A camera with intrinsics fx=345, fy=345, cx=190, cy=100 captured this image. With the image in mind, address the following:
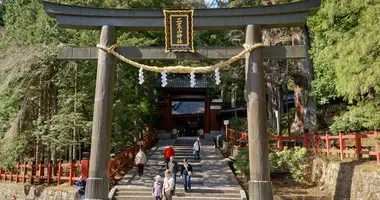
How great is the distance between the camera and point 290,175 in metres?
13.5

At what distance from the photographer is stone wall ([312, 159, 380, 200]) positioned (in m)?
9.47

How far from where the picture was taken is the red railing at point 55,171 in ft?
43.4

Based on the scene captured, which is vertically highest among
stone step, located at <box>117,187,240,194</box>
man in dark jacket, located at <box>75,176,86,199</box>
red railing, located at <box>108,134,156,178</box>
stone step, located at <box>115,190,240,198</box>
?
red railing, located at <box>108,134,156,178</box>

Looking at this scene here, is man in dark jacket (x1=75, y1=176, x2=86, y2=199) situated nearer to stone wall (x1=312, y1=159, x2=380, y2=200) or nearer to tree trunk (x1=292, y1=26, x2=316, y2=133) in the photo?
stone wall (x1=312, y1=159, x2=380, y2=200)

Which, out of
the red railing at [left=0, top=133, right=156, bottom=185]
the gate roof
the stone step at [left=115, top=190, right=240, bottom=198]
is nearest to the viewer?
the gate roof

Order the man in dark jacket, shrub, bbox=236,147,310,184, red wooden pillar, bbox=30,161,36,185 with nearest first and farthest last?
the man in dark jacket < shrub, bbox=236,147,310,184 < red wooden pillar, bbox=30,161,36,185

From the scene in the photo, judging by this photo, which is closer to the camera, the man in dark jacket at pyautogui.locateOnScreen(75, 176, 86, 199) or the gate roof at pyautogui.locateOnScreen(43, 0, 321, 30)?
the gate roof at pyautogui.locateOnScreen(43, 0, 321, 30)

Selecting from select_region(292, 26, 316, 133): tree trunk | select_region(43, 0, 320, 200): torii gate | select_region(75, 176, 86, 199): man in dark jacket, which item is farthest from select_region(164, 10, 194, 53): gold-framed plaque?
select_region(292, 26, 316, 133): tree trunk

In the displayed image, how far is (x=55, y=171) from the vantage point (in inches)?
579

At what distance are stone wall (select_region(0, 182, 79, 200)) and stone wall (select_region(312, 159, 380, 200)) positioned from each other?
28.8 ft

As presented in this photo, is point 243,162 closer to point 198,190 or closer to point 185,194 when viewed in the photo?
point 198,190

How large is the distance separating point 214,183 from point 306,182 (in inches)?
134

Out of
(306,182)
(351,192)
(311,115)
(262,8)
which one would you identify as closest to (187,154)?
(311,115)

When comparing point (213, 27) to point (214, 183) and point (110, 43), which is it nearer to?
point (110, 43)
